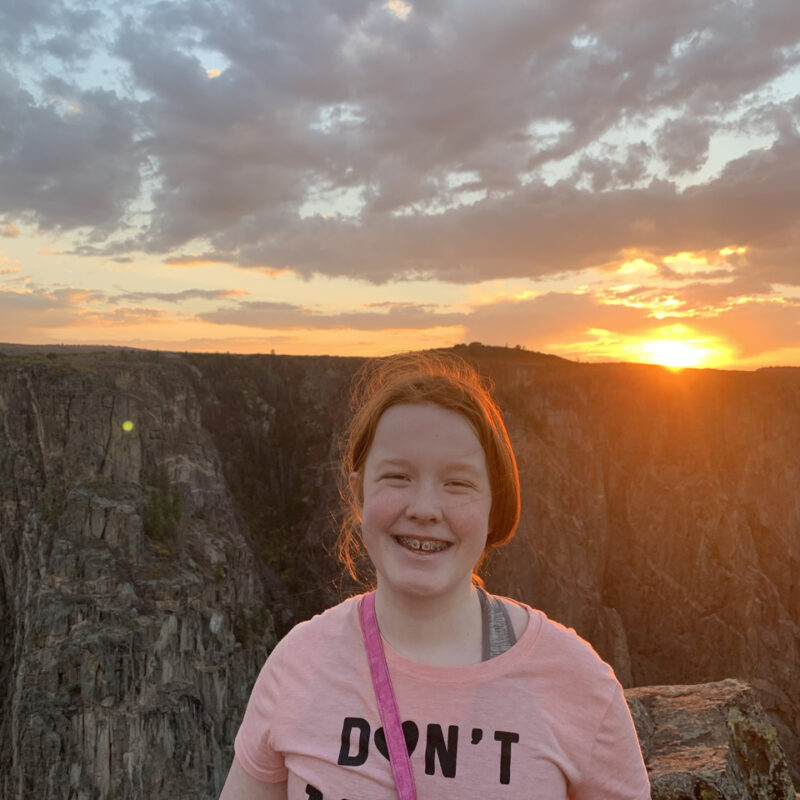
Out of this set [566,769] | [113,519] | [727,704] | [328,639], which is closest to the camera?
[566,769]

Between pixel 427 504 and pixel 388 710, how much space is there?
0.71m

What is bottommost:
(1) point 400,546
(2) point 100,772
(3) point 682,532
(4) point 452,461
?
(2) point 100,772

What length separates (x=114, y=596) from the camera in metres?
37.2

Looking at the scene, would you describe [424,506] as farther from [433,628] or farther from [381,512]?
[433,628]

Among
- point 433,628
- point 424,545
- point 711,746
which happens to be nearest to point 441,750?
point 433,628

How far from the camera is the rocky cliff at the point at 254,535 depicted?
1437 inches

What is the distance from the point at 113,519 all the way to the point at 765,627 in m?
46.3

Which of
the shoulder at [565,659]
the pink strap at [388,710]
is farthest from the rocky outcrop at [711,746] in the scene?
the pink strap at [388,710]

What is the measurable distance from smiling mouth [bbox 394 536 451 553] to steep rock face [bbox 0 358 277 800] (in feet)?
126

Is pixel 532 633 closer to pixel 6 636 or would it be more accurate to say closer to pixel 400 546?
pixel 400 546

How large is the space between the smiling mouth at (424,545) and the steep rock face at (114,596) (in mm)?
38280

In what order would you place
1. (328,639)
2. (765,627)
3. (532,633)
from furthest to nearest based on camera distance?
(765,627), (328,639), (532,633)

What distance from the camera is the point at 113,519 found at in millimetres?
39562

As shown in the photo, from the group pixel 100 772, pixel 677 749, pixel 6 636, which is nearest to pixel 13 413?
pixel 6 636
